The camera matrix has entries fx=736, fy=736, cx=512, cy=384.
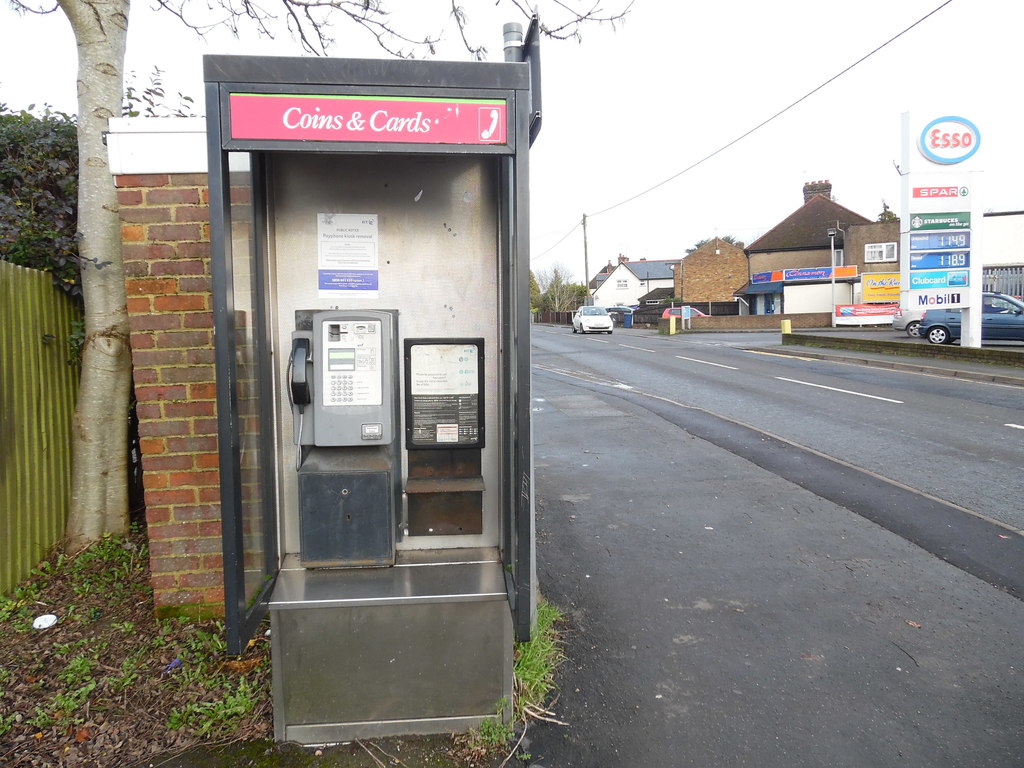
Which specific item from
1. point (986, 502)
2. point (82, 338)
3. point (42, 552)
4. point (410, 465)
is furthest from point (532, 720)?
point (986, 502)

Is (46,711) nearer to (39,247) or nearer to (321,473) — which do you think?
(321,473)

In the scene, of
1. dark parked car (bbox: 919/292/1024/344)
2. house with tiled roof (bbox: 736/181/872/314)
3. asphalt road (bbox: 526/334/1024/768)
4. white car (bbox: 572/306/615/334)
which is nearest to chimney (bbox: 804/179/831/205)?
house with tiled roof (bbox: 736/181/872/314)

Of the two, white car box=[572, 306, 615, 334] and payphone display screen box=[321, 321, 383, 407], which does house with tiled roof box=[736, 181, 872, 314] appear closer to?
white car box=[572, 306, 615, 334]

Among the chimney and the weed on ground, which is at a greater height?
the chimney

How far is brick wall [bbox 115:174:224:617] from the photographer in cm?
338

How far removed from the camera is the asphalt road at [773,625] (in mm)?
2850

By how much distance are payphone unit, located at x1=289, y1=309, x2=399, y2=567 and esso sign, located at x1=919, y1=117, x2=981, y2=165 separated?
17.9 meters

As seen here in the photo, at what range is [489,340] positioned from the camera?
11.4ft

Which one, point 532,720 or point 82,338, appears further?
point 82,338

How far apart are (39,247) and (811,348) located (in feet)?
69.0

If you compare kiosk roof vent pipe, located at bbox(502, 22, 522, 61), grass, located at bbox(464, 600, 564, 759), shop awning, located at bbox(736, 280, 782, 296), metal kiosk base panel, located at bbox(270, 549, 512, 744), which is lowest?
grass, located at bbox(464, 600, 564, 759)

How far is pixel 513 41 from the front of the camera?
299cm

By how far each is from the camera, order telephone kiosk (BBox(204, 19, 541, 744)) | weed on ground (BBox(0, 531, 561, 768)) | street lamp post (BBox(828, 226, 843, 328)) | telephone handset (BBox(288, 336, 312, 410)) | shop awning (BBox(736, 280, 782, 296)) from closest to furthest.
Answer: telephone kiosk (BBox(204, 19, 541, 744)), weed on ground (BBox(0, 531, 561, 768)), telephone handset (BBox(288, 336, 312, 410)), street lamp post (BBox(828, 226, 843, 328)), shop awning (BBox(736, 280, 782, 296))

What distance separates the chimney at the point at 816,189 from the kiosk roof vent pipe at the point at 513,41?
161ft
